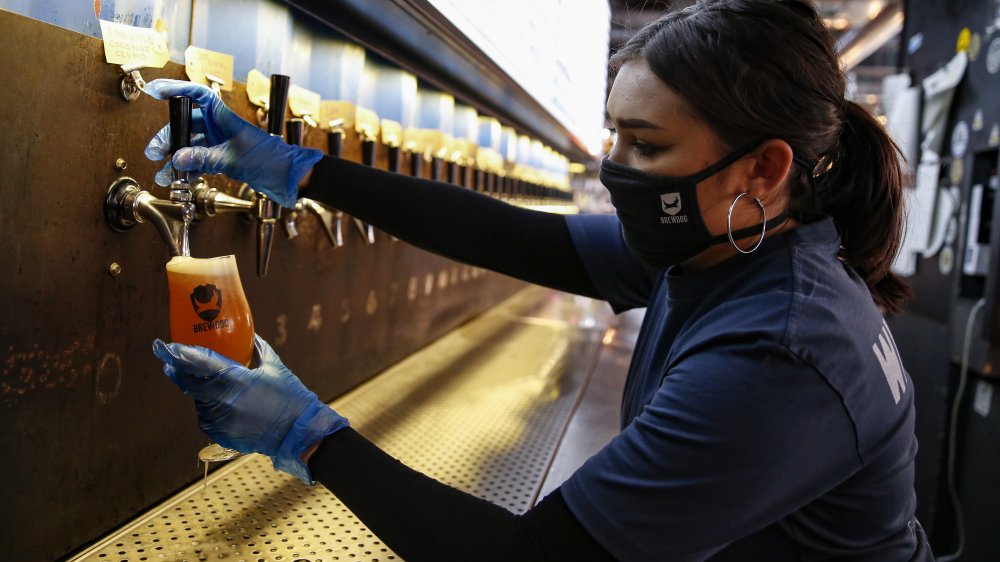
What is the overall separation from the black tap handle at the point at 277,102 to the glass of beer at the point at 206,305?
11.5 inches

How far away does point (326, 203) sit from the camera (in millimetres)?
1147

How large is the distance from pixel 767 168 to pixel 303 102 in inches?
33.9

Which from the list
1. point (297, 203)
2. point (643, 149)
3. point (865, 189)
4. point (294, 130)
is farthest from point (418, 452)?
point (865, 189)

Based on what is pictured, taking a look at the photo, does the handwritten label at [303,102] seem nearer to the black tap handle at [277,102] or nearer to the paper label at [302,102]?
the paper label at [302,102]

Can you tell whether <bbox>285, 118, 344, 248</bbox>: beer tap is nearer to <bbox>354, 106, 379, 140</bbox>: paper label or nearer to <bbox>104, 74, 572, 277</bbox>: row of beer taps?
<bbox>104, 74, 572, 277</bbox>: row of beer taps

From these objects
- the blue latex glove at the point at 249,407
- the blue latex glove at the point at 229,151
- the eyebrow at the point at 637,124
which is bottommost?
the blue latex glove at the point at 249,407

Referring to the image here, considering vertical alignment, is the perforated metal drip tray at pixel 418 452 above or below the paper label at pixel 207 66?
below

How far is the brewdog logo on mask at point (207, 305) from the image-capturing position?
78cm

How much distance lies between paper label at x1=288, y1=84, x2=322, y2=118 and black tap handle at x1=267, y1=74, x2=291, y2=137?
217mm

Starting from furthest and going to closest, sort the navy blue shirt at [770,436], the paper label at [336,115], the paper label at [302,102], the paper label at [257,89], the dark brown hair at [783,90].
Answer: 1. the paper label at [336,115]
2. the paper label at [302,102]
3. the paper label at [257,89]
4. the dark brown hair at [783,90]
5. the navy blue shirt at [770,436]

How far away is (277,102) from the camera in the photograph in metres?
1.02

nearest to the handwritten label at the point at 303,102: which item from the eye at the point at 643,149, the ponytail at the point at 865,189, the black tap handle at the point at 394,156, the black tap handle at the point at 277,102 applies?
the black tap handle at the point at 277,102

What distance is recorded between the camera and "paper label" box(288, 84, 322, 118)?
1261mm

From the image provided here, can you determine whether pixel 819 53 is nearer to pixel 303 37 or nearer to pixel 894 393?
pixel 894 393
